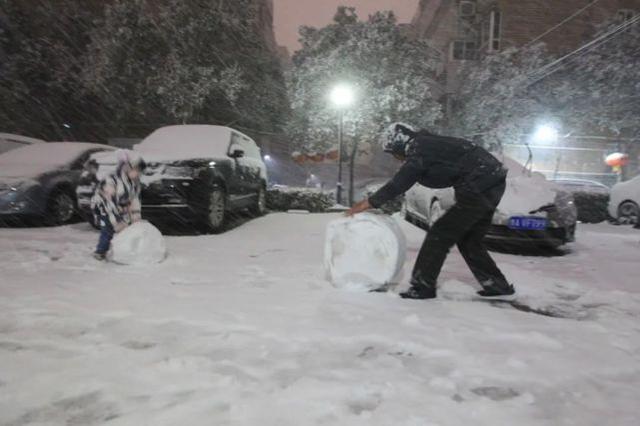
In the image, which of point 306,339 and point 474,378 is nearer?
point 474,378

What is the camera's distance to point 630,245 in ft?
26.3

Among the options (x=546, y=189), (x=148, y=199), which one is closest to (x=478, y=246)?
(x=546, y=189)

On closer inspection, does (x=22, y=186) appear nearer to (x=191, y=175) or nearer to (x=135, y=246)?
(x=191, y=175)

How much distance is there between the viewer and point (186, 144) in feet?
25.5

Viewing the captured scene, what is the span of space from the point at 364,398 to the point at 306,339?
0.80 metres

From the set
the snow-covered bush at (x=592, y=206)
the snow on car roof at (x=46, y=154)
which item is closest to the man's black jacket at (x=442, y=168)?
the snow on car roof at (x=46, y=154)

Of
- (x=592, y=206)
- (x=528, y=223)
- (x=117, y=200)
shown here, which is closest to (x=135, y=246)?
(x=117, y=200)

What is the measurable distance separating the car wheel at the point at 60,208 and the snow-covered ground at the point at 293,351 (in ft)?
9.87

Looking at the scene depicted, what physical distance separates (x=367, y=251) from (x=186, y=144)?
185 inches

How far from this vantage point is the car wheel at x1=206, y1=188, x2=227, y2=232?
23.8 feet

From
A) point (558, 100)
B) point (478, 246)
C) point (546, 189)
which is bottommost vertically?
point (478, 246)

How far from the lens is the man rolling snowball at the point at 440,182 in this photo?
154 inches

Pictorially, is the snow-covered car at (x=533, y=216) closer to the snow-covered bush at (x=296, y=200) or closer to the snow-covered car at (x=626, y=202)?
the snow-covered car at (x=626, y=202)

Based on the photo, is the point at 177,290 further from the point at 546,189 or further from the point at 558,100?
the point at 558,100
